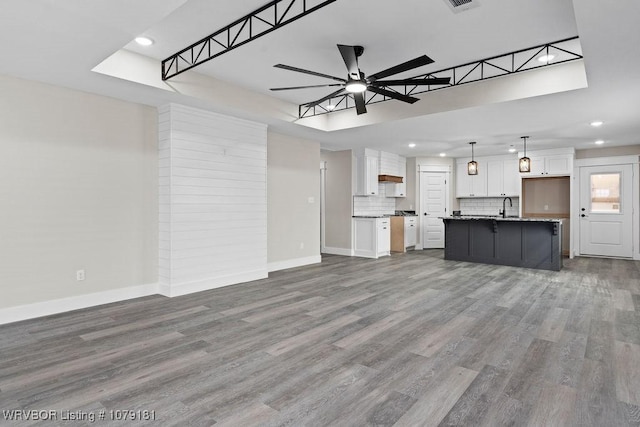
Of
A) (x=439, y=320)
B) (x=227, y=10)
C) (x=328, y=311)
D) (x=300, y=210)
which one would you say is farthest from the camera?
(x=300, y=210)

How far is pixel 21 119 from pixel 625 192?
36.6ft

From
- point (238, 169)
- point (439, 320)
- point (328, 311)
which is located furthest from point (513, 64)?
point (238, 169)

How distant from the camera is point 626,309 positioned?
4.20 meters

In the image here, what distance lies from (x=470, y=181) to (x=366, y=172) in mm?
3332

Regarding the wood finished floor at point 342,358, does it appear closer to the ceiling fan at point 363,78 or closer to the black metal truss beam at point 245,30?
the ceiling fan at point 363,78

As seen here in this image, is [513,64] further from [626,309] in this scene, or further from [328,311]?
[328,311]

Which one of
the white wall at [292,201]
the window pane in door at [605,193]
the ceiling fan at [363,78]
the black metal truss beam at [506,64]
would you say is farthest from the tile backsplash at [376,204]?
the ceiling fan at [363,78]

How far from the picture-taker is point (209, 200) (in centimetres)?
534

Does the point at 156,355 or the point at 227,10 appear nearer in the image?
the point at 156,355

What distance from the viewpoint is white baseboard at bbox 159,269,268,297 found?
15.9ft

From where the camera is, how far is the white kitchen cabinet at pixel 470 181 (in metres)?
9.63

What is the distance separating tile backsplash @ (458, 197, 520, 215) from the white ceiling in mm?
3985

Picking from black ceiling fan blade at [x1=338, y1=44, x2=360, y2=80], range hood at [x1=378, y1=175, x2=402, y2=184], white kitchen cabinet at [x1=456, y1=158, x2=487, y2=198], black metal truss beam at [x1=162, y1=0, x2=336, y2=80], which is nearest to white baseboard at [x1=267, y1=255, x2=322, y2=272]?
range hood at [x1=378, y1=175, x2=402, y2=184]

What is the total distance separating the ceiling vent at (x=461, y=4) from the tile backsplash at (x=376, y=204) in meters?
5.91
